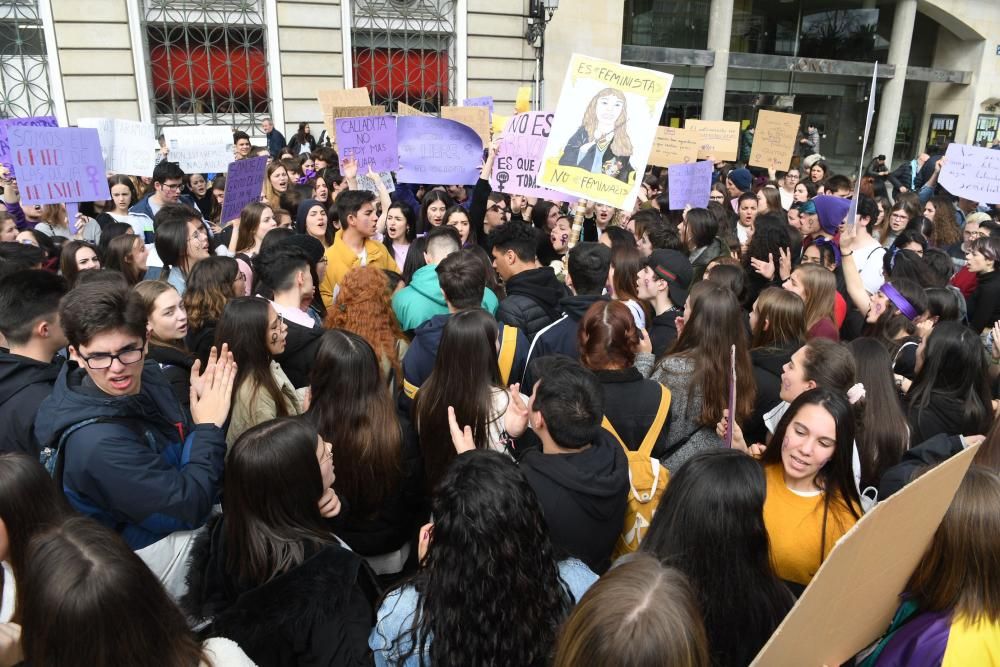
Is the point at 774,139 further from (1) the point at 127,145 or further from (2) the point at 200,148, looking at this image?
(1) the point at 127,145

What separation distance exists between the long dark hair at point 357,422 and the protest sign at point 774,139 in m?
8.82

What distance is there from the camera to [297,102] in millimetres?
14188

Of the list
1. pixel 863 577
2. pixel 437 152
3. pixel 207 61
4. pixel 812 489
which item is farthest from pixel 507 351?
pixel 207 61

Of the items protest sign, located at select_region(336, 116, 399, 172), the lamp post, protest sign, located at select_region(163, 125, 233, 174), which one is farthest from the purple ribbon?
the lamp post

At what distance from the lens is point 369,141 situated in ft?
21.6

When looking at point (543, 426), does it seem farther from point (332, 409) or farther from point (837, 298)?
point (837, 298)

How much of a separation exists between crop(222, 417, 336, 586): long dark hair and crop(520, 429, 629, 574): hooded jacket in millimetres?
719

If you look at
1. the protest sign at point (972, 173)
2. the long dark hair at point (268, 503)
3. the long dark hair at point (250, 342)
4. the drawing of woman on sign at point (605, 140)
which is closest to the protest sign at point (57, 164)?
the long dark hair at point (250, 342)

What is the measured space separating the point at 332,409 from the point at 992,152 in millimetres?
7158

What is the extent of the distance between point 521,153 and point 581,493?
4.59 metres

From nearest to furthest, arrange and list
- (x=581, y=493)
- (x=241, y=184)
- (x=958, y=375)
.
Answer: (x=581, y=493)
(x=958, y=375)
(x=241, y=184)

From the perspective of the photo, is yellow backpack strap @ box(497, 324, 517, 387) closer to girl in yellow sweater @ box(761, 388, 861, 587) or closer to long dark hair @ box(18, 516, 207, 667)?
girl in yellow sweater @ box(761, 388, 861, 587)

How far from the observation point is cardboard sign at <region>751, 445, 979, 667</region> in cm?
120

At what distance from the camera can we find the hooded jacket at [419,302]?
3951 mm
